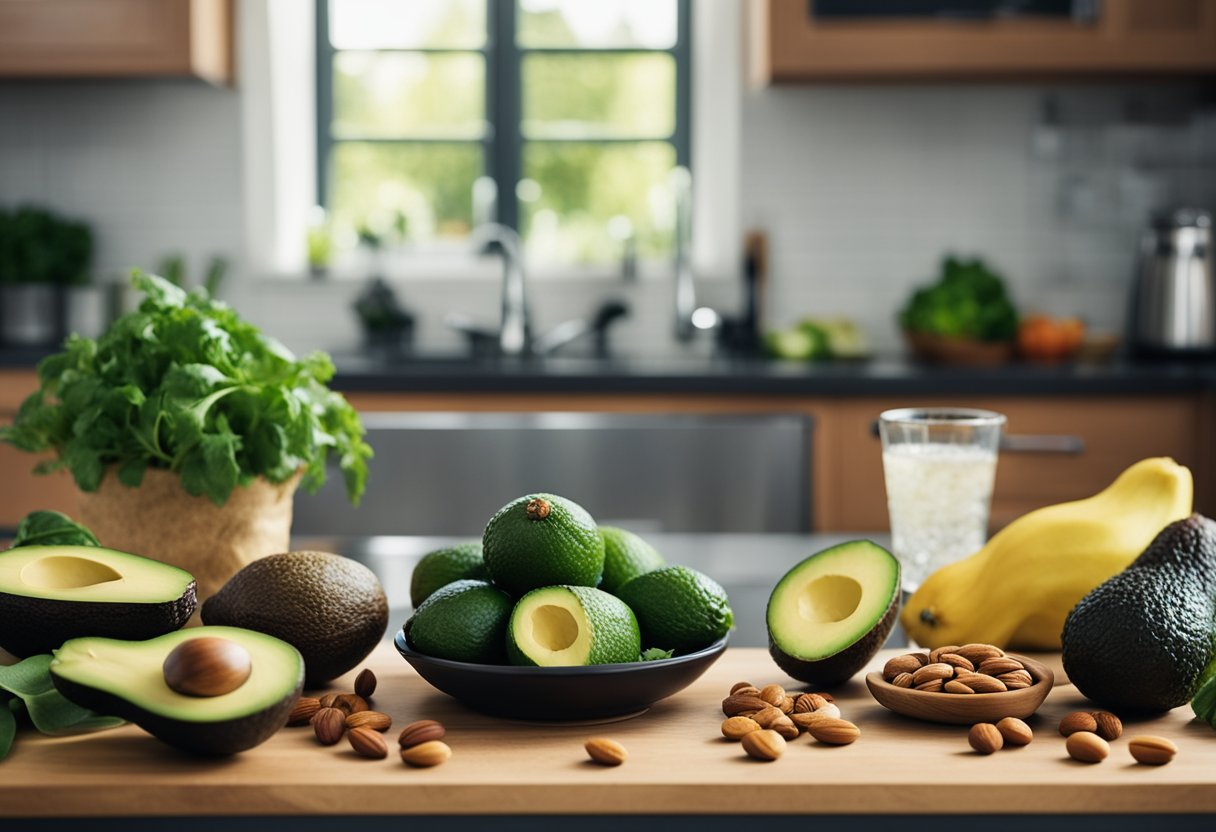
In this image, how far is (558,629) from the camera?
0.88m

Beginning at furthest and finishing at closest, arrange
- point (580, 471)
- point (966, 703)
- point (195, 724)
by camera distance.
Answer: point (580, 471) < point (966, 703) < point (195, 724)

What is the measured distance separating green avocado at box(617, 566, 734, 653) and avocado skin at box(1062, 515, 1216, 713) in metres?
0.24

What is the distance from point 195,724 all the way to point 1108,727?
0.55 metres

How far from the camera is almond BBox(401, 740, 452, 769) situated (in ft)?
2.54

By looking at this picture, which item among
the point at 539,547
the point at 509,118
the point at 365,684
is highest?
the point at 509,118

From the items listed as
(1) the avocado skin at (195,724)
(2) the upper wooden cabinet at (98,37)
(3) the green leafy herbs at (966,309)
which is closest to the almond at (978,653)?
(1) the avocado skin at (195,724)

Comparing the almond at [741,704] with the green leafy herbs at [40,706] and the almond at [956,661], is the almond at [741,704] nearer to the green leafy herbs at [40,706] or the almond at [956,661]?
the almond at [956,661]

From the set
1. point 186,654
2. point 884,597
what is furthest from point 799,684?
point 186,654

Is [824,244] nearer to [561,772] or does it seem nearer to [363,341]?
[363,341]

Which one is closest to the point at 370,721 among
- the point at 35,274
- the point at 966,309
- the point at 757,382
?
the point at 757,382

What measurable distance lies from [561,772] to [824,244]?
3.10 metres

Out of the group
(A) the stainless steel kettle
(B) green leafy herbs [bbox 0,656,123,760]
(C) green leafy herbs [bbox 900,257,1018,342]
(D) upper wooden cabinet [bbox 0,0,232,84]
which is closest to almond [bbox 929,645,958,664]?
(B) green leafy herbs [bbox 0,656,123,760]

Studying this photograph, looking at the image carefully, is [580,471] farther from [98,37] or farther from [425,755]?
[425,755]

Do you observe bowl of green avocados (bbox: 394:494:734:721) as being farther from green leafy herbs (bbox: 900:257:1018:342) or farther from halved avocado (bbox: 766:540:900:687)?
green leafy herbs (bbox: 900:257:1018:342)
